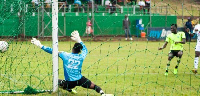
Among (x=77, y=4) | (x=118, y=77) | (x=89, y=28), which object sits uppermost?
(x=77, y=4)

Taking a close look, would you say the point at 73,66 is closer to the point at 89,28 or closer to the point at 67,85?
the point at 67,85

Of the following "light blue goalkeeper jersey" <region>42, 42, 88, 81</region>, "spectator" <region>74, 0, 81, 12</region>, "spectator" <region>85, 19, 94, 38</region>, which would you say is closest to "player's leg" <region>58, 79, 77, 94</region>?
"light blue goalkeeper jersey" <region>42, 42, 88, 81</region>

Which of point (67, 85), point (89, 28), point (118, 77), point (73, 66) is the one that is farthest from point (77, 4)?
point (73, 66)

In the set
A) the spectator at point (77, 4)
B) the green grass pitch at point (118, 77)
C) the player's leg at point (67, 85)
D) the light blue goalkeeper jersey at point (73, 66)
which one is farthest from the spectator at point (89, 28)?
the light blue goalkeeper jersey at point (73, 66)

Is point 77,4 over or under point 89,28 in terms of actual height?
over

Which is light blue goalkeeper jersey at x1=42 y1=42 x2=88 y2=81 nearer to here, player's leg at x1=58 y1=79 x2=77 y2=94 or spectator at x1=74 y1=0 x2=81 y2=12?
player's leg at x1=58 y1=79 x2=77 y2=94

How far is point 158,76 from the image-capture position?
48.5ft

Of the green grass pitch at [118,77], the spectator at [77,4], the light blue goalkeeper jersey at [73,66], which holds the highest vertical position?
the spectator at [77,4]

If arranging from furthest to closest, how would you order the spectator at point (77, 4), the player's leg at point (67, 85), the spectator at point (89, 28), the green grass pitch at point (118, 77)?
the spectator at point (77, 4)
the spectator at point (89, 28)
the green grass pitch at point (118, 77)
the player's leg at point (67, 85)

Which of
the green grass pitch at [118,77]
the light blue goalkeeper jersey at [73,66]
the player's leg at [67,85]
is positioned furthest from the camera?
the green grass pitch at [118,77]

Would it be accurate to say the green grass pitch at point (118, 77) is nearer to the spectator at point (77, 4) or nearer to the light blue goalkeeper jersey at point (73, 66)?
the light blue goalkeeper jersey at point (73, 66)

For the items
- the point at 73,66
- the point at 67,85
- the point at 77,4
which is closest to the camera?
the point at 73,66

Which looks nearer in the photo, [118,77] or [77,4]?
[118,77]

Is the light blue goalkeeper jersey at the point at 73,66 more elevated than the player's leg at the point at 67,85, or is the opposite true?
the light blue goalkeeper jersey at the point at 73,66
